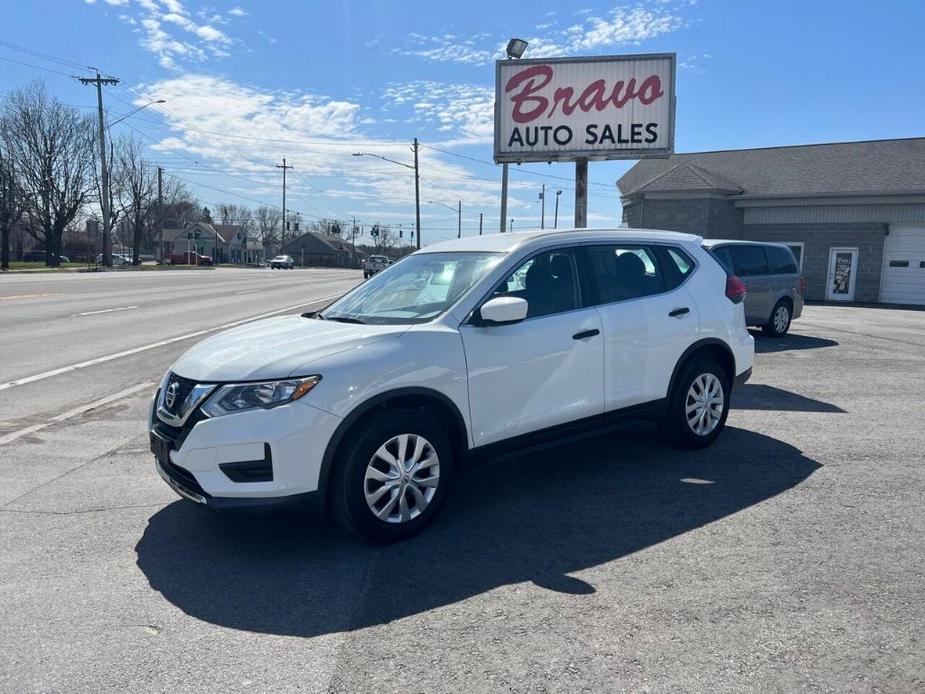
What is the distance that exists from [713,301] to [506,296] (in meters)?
2.19

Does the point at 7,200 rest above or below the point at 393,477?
above

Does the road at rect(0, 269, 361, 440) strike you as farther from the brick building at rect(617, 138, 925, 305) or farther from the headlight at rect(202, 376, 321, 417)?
the brick building at rect(617, 138, 925, 305)

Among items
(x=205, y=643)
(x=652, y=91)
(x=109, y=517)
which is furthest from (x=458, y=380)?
(x=652, y=91)

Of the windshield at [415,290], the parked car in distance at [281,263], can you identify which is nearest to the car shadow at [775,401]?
the windshield at [415,290]

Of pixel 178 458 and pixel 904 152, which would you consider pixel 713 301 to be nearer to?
pixel 178 458

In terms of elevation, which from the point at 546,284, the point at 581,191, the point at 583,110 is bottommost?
the point at 546,284

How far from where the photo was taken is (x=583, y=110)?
54.4ft

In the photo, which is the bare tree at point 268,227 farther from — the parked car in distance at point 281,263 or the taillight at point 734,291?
the taillight at point 734,291

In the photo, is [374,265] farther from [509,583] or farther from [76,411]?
[509,583]

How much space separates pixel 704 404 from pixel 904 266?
984 inches

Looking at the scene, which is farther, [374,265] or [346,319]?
[374,265]

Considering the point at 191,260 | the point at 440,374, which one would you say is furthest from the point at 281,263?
the point at 440,374

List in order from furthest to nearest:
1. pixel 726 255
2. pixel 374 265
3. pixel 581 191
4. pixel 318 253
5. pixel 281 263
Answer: pixel 318 253, pixel 281 263, pixel 374 265, pixel 581 191, pixel 726 255

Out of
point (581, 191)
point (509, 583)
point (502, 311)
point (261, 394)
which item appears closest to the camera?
point (509, 583)
